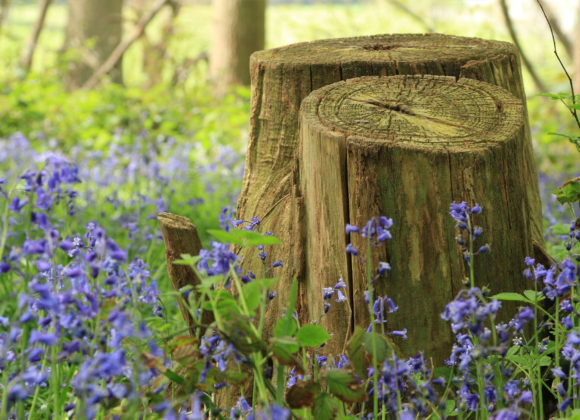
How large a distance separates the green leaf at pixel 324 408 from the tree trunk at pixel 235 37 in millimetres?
8303

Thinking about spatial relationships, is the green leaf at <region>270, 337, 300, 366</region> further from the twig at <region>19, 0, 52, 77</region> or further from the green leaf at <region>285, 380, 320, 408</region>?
the twig at <region>19, 0, 52, 77</region>

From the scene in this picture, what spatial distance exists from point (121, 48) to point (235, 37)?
1.87m

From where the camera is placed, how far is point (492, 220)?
86.7 inches

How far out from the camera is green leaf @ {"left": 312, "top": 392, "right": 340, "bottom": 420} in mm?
1671

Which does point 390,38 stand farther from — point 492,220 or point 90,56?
point 90,56

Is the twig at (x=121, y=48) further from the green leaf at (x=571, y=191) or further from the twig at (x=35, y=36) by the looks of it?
the green leaf at (x=571, y=191)

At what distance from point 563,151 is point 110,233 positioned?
576 cm

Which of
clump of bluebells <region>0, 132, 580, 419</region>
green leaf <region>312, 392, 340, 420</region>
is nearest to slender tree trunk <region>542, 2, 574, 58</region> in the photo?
clump of bluebells <region>0, 132, 580, 419</region>

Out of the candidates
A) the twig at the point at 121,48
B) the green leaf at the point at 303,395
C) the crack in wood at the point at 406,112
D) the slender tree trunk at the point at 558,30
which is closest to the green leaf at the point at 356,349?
the green leaf at the point at 303,395

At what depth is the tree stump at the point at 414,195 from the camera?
2107 millimetres

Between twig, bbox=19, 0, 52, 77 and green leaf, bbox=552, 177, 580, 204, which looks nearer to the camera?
green leaf, bbox=552, 177, 580, 204

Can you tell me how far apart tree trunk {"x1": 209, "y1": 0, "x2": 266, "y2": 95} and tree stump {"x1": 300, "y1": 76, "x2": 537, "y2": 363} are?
24.2 feet

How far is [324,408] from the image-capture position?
1.67 m

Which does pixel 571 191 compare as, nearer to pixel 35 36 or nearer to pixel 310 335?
pixel 310 335
